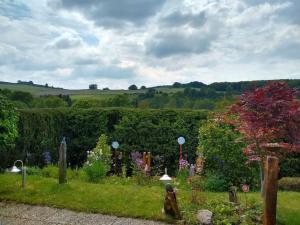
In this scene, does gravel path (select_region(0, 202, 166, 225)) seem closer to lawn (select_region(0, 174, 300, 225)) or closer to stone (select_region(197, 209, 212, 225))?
lawn (select_region(0, 174, 300, 225))

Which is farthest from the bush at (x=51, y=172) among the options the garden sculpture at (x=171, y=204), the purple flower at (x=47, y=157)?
the garden sculpture at (x=171, y=204)

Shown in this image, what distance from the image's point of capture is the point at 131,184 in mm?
11250

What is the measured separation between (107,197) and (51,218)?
1389 mm

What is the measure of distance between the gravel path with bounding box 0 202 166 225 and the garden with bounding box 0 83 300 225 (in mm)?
221

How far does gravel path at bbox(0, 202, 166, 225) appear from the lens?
26.8 ft

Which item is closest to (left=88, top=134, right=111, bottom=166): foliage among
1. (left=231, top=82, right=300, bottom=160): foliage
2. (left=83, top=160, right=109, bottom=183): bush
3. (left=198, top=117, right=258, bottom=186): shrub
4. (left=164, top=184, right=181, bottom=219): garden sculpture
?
(left=83, top=160, right=109, bottom=183): bush

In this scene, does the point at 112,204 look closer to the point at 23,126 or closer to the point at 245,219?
the point at 245,219

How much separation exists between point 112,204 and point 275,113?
370 cm

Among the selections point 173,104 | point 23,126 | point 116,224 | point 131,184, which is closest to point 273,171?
point 116,224

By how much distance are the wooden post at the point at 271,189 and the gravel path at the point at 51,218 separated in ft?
7.19

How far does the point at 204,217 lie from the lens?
26.2 ft

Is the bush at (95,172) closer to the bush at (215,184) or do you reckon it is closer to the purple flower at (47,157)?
the bush at (215,184)

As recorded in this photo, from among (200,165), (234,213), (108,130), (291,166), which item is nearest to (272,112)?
(234,213)

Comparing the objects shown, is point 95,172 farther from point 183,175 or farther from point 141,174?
point 183,175
